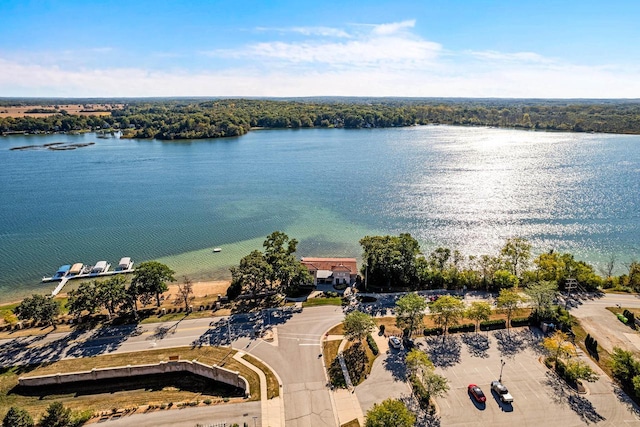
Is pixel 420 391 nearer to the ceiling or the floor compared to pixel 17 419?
nearer to the ceiling

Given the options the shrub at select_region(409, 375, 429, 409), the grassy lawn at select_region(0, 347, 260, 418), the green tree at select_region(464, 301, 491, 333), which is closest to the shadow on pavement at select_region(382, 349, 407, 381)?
the shrub at select_region(409, 375, 429, 409)

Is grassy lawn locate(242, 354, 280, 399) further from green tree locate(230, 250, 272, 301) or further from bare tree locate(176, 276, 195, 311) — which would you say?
bare tree locate(176, 276, 195, 311)

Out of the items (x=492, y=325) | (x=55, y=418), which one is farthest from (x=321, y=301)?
(x=55, y=418)

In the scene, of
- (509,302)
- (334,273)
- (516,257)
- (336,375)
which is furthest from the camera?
(516,257)

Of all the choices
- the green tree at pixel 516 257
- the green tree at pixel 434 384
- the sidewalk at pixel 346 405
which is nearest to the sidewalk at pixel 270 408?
the sidewalk at pixel 346 405

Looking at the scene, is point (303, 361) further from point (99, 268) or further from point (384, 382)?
point (99, 268)

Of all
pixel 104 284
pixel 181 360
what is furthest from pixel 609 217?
pixel 104 284
